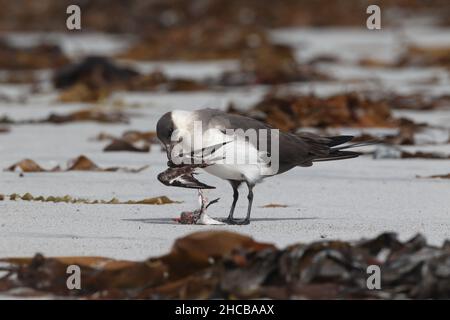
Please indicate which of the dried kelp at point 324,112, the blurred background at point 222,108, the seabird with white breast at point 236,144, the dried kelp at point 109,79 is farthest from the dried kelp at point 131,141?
the dried kelp at point 109,79

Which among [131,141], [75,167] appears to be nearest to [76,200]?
[75,167]

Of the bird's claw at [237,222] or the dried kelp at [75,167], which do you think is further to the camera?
the dried kelp at [75,167]

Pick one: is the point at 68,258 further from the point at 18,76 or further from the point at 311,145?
the point at 18,76

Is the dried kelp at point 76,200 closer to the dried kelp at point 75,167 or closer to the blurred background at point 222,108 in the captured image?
the blurred background at point 222,108

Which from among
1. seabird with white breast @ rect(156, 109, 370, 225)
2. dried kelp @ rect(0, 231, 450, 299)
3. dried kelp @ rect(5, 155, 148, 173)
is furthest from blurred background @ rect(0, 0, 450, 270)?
dried kelp @ rect(0, 231, 450, 299)

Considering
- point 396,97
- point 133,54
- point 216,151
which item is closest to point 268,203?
point 216,151

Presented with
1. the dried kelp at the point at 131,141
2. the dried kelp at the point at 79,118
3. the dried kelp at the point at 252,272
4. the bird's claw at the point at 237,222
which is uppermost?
the dried kelp at the point at 79,118

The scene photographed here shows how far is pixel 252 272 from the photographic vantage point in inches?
150

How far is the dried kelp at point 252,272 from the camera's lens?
3729 millimetres

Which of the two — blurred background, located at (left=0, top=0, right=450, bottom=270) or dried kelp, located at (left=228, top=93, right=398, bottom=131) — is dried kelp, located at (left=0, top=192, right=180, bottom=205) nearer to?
blurred background, located at (left=0, top=0, right=450, bottom=270)

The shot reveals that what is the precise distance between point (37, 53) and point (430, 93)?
8135 mm

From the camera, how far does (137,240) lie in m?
4.61

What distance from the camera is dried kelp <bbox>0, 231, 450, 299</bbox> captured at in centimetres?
373

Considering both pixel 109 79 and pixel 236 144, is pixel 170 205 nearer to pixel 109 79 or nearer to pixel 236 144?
pixel 236 144
